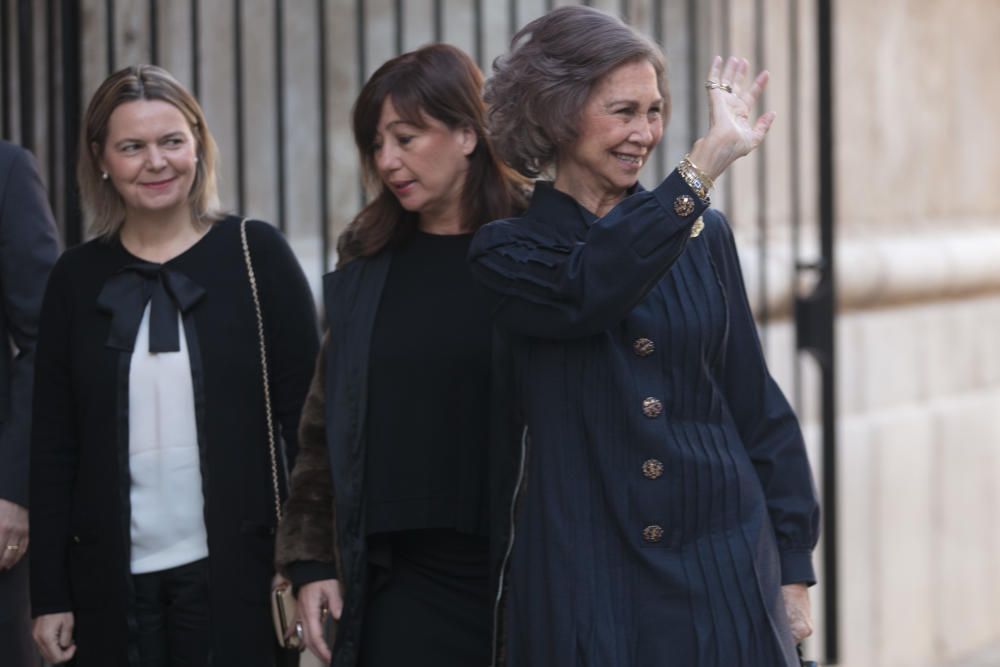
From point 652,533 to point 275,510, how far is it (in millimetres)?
1064

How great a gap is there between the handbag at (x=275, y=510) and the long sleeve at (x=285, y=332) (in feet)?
0.05

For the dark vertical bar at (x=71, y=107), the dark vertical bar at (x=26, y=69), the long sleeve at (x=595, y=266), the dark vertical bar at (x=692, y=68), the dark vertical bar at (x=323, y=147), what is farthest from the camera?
the dark vertical bar at (x=692, y=68)

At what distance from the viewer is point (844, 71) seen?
261 inches

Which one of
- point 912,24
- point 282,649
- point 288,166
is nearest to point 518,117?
point 282,649

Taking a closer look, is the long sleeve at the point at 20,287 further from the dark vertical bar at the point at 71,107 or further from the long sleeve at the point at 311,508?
the long sleeve at the point at 311,508

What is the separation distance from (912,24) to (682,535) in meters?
4.67

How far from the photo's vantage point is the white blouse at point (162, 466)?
3520mm

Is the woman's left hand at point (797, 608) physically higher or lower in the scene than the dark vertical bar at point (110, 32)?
lower

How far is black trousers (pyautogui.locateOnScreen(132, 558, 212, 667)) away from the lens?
3518 millimetres

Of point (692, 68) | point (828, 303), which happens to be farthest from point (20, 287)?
point (828, 303)

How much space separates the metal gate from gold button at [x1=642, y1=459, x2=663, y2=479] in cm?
170

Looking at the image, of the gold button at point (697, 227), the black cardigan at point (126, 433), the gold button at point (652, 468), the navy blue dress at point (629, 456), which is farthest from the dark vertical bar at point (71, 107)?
the gold button at point (652, 468)

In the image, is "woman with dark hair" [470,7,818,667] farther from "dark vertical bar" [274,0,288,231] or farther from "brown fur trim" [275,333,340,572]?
"dark vertical bar" [274,0,288,231]

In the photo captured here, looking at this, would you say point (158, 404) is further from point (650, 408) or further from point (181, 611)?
point (650, 408)
